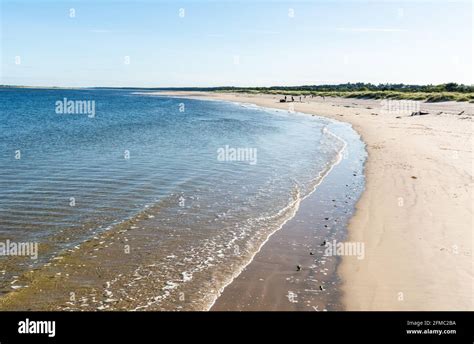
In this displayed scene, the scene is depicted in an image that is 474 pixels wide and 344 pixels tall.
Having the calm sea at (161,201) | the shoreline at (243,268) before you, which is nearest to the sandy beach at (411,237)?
the shoreline at (243,268)

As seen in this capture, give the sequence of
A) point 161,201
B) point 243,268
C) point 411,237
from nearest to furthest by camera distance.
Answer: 1. point 243,268
2. point 411,237
3. point 161,201

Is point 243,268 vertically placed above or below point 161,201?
below

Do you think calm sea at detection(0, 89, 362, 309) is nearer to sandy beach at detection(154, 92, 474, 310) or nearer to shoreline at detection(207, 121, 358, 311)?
shoreline at detection(207, 121, 358, 311)

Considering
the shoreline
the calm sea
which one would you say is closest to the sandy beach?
the shoreline

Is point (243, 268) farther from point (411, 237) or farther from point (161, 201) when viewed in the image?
point (161, 201)

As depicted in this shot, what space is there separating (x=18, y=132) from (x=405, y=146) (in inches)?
1209

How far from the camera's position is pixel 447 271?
350 inches

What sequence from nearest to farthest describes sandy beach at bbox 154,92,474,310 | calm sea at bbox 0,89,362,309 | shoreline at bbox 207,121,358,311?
1. shoreline at bbox 207,121,358,311
2. sandy beach at bbox 154,92,474,310
3. calm sea at bbox 0,89,362,309

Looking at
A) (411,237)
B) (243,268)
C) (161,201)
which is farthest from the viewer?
(161,201)

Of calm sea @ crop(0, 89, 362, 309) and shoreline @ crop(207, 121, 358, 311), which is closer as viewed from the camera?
shoreline @ crop(207, 121, 358, 311)

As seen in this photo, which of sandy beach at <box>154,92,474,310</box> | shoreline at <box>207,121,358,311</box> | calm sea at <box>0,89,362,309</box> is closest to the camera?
shoreline at <box>207,121,358,311</box>

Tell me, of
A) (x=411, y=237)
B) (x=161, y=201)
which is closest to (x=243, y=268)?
(x=411, y=237)
